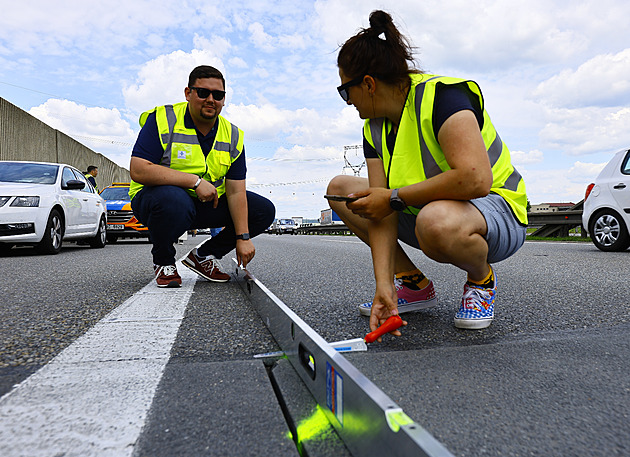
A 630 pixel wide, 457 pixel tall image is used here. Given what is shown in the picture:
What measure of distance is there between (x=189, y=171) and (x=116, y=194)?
10.7 meters

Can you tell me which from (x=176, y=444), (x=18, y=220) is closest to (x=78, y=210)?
(x=18, y=220)

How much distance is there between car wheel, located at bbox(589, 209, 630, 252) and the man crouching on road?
6165 mm

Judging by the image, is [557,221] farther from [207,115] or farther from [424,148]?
[424,148]

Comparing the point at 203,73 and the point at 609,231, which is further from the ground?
the point at 203,73

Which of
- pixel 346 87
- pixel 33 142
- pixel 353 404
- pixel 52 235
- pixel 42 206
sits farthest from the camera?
pixel 33 142

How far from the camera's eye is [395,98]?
2158 millimetres

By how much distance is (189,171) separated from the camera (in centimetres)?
343

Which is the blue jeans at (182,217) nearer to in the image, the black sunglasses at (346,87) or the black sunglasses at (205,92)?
the black sunglasses at (205,92)

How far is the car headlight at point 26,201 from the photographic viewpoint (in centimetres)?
697

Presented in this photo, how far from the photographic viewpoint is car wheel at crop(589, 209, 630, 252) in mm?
7271

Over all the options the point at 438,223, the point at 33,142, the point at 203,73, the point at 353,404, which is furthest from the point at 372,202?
the point at 33,142

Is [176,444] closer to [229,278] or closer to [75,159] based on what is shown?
[229,278]

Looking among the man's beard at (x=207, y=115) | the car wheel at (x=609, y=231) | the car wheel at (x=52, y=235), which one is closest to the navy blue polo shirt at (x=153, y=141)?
the man's beard at (x=207, y=115)

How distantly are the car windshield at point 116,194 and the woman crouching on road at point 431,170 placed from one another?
11702 mm
